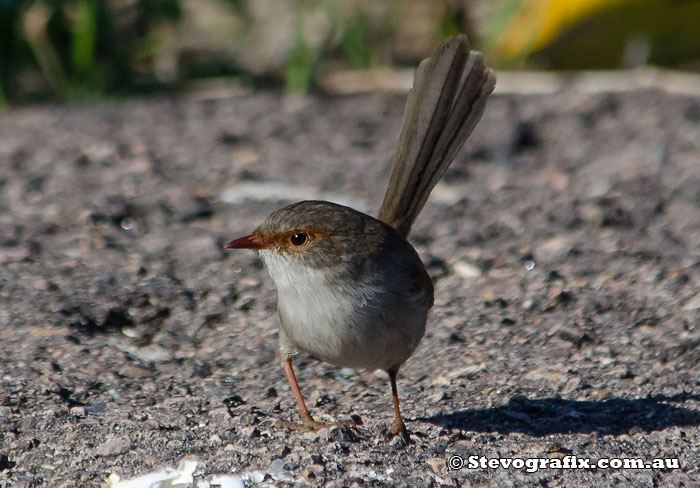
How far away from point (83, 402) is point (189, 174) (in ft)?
9.50

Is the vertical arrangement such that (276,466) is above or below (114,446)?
above

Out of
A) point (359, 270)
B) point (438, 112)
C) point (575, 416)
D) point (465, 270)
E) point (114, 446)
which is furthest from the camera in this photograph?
point (465, 270)

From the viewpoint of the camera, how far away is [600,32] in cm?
825

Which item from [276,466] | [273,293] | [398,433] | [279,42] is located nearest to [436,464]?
[398,433]

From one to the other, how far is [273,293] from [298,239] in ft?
4.66

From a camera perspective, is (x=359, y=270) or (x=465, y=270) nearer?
(x=359, y=270)

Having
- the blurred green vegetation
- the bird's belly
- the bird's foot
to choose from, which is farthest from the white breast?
the blurred green vegetation

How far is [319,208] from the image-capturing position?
3.94m

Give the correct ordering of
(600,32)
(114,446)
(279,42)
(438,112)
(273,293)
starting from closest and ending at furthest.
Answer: (114,446) → (438,112) → (273,293) → (600,32) → (279,42)

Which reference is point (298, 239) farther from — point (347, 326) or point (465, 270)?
point (465, 270)

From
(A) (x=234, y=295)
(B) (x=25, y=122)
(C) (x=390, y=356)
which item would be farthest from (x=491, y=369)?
(B) (x=25, y=122)

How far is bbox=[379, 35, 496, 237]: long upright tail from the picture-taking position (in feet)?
13.8

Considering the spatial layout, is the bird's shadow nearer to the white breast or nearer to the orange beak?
the white breast

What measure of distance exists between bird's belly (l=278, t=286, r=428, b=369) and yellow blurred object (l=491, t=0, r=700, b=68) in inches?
189
